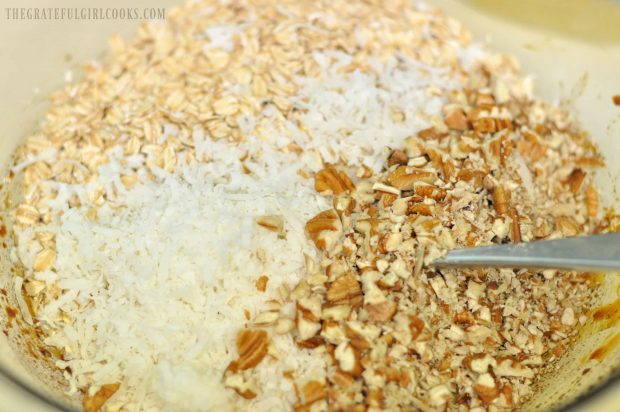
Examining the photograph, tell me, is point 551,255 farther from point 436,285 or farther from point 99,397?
point 99,397

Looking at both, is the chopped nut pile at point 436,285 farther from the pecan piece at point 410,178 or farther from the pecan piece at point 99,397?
the pecan piece at point 99,397

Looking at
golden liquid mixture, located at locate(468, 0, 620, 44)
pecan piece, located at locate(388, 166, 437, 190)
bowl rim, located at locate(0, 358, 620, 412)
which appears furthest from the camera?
golden liquid mixture, located at locate(468, 0, 620, 44)

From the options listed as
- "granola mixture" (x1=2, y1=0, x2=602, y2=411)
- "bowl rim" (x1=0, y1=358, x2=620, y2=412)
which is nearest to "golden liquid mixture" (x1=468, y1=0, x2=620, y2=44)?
"granola mixture" (x1=2, y1=0, x2=602, y2=411)

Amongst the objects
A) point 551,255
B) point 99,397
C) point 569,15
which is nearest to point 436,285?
point 551,255

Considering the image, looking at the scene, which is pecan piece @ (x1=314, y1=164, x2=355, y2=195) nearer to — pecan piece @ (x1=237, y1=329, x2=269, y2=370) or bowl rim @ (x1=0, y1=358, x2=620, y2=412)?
pecan piece @ (x1=237, y1=329, x2=269, y2=370)

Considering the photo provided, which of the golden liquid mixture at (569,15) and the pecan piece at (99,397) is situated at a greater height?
the golden liquid mixture at (569,15)

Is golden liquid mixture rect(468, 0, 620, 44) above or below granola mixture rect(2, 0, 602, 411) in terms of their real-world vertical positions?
above

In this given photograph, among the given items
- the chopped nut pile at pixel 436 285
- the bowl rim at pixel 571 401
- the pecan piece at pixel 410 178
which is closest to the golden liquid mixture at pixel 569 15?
the chopped nut pile at pixel 436 285
